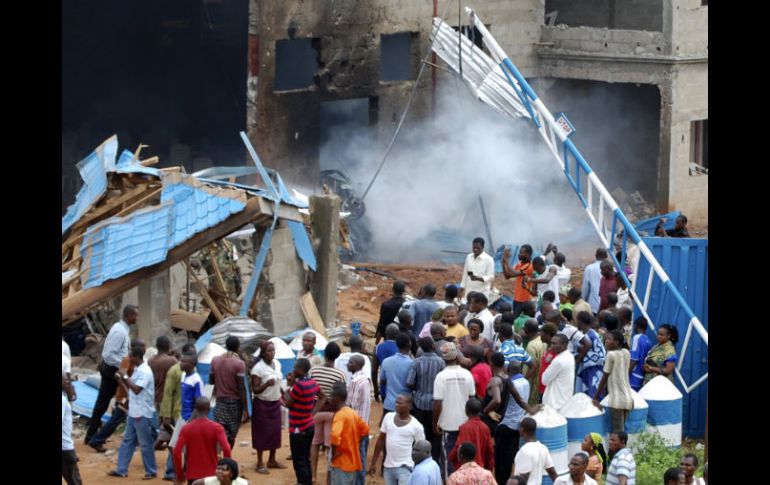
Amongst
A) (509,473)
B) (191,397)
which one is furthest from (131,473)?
(509,473)

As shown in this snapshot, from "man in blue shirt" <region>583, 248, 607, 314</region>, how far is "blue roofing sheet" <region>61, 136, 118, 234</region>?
20.1ft

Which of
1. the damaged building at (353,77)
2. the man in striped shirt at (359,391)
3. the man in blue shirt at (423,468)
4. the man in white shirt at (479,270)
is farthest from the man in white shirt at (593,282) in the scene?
the damaged building at (353,77)

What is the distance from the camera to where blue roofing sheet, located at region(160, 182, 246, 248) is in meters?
14.5

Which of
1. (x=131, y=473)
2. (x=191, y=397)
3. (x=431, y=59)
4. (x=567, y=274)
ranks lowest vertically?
(x=131, y=473)

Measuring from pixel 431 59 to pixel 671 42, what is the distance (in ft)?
15.4

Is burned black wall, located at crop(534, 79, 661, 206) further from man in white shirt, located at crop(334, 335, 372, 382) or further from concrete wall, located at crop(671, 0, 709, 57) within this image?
man in white shirt, located at crop(334, 335, 372, 382)

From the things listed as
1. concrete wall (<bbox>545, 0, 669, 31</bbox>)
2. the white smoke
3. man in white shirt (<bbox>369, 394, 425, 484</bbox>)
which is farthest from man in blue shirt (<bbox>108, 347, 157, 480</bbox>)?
concrete wall (<bbox>545, 0, 669, 31</bbox>)

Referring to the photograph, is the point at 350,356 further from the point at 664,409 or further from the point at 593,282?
the point at 593,282

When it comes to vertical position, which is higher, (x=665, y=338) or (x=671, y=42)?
(x=671, y=42)

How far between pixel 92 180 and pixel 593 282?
21.6 ft

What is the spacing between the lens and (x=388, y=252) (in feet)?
78.9

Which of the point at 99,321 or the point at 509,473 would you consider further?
the point at 99,321
